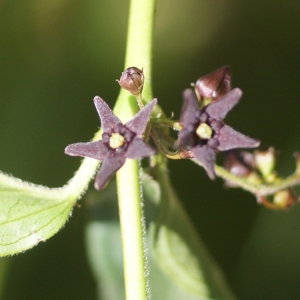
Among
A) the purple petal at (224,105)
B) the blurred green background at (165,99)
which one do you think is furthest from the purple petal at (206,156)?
the blurred green background at (165,99)

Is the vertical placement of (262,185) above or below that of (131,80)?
below

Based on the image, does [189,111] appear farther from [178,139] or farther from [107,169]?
[107,169]

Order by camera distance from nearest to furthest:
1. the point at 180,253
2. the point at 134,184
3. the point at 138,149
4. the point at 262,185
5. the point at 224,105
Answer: the point at 138,149, the point at 224,105, the point at 134,184, the point at 262,185, the point at 180,253

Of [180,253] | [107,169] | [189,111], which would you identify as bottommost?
[180,253]

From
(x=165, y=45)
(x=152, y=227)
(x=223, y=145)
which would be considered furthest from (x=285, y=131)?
(x=223, y=145)

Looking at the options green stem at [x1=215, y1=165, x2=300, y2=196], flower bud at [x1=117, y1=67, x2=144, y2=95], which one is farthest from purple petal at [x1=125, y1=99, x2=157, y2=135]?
green stem at [x1=215, y1=165, x2=300, y2=196]

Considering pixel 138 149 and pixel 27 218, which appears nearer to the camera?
pixel 138 149

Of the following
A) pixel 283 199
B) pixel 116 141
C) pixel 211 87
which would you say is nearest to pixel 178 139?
pixel 116 141
